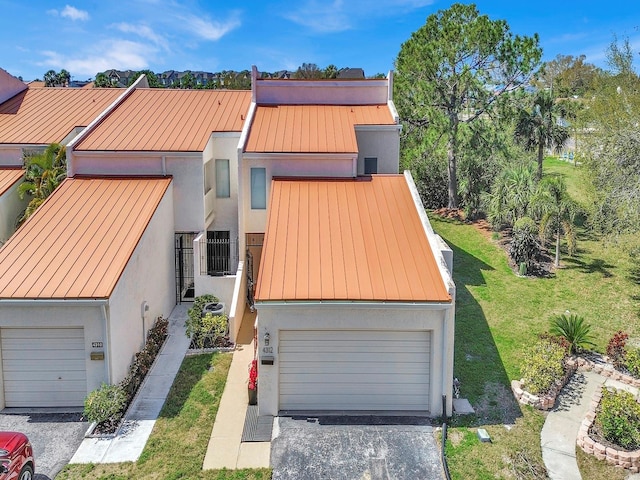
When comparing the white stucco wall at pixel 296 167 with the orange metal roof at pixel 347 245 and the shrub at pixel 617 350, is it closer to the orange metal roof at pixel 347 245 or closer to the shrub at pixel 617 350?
the orange metal roof at pixel 347 245

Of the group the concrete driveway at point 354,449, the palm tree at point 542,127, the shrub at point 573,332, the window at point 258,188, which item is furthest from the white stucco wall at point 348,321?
the palm tree at point 542,127

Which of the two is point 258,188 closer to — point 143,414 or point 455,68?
point 143,414

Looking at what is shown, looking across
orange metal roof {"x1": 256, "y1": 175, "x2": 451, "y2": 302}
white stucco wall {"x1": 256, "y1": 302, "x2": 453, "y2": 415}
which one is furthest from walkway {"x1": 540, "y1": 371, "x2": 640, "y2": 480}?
orange metal roof {"x1": 256, "y1": 175, "x2": 451, "y2": 302}

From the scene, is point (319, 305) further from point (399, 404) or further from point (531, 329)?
point (531, 329)

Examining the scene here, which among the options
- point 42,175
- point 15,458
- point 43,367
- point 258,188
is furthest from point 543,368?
point 42,175

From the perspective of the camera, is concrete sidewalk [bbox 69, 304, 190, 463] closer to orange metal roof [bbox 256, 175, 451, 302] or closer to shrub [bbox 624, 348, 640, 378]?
orange metal roof [bbox 256, 175, 451, 302]

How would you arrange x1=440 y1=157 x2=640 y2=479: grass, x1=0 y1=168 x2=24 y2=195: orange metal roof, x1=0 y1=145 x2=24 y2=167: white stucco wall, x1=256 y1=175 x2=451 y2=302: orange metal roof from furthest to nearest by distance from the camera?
x1=0 y1=145 x2=24 y2=167: white stucco wall, x1=0 y1=168 x2=24 y2=195: orange metal roof, x1=256 y1=175 x2=451 y2=302: orange metal roof, x1=440 y1=157 x2=640 y2=479: grass

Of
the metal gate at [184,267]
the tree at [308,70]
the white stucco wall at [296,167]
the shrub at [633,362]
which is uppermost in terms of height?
the tree at [308,70]

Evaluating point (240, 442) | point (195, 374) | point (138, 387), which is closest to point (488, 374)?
point (240, 442)
